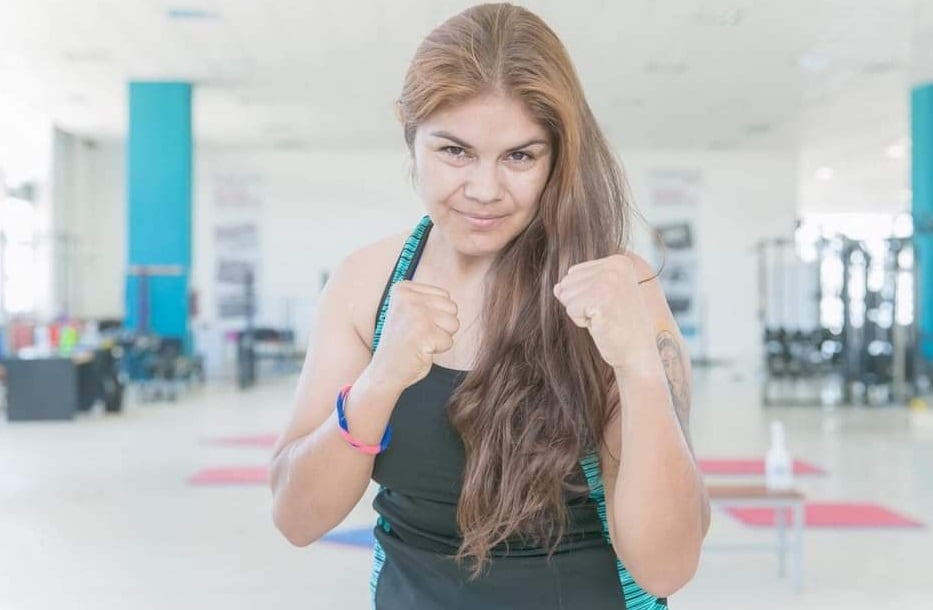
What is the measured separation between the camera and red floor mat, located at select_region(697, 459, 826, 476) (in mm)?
5785

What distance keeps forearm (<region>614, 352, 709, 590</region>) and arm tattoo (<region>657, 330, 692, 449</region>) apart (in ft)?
0.21

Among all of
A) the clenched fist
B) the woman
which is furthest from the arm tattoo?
the clenched fist

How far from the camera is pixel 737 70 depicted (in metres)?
11.0

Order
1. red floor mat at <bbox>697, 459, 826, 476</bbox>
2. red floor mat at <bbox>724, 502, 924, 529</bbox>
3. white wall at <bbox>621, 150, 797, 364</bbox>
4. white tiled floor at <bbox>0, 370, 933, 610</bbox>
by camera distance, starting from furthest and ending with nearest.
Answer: white wall at <bbox>621, 150, 797, 364</bbox> < red floor mat at <bbox>697, 459, 826, 476</bbox> < red floor mat at <bbox>724, 502, 924, 529</bbox> < white tiled floor at <bbox>0, 370, 933, 610</bbox>

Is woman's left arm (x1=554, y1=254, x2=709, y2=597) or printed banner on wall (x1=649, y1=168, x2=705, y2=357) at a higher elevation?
printed banner on wall (x1=649, y1=168, x2=705, y2=357)

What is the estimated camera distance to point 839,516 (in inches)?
183

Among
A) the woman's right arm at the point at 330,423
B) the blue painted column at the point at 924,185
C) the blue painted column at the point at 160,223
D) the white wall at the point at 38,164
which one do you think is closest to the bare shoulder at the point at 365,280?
the woman's right arm at the point at 330,423

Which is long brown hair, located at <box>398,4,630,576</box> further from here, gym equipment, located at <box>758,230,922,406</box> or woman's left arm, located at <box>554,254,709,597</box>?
gym equipment, located at <box>758,230,922,406</box>

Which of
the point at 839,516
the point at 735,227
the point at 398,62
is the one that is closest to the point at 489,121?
the point at 839,516

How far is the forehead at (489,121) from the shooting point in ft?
3.18

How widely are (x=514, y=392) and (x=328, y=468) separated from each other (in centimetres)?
20

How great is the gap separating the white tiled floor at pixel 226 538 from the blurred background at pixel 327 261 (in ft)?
0.07

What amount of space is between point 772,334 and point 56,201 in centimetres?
991

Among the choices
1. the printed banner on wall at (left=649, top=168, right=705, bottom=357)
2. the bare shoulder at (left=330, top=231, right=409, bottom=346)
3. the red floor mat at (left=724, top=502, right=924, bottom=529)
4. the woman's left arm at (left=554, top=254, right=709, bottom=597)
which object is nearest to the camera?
the woman's left arm at (left=554, top=254, right=709, bottom=597)
